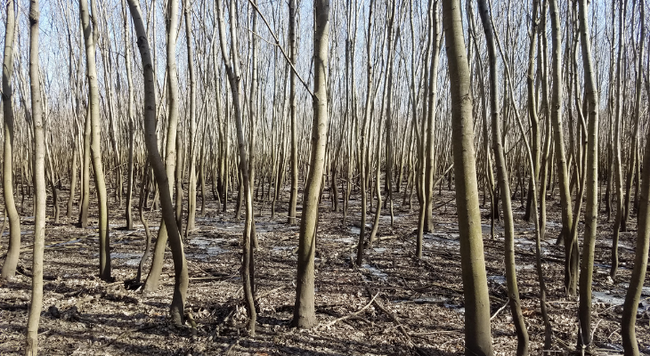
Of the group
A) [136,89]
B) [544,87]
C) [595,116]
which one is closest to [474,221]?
[595,116]

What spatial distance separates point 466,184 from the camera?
145 cm

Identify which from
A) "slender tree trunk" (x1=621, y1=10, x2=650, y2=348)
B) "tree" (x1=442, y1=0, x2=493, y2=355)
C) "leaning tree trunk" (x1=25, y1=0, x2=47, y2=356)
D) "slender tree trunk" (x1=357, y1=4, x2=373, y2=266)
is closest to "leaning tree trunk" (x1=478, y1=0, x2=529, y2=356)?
"tree" (x1=442, y1=0, x2=493, y2=355)

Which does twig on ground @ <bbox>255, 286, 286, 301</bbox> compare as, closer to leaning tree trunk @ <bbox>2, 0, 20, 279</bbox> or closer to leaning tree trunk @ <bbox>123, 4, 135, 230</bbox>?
leaning tree trunk @ <bbox>2, 0, 20, 279</bbox>

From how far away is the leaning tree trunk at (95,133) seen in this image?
8.20 feet

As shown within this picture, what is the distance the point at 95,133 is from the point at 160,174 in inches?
32.8

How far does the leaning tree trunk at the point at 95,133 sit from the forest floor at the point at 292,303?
0.18m

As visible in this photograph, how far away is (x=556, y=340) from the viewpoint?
1.85m

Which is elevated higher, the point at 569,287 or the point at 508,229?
the point at 508,229

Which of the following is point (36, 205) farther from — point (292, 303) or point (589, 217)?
point (589, 217)

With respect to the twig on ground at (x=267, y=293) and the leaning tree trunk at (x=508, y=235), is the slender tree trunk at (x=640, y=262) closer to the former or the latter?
the leaning tree trunk at (x=508, y=235)

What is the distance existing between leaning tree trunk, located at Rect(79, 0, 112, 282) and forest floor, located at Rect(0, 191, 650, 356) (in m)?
0.18

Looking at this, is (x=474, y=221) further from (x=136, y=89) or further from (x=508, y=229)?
(x=136, y=89)

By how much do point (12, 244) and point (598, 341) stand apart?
3.23 meters

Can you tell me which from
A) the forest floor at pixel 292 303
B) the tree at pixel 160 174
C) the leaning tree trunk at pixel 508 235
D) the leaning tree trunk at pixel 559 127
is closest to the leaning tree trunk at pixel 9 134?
the forest floor at pixel 292 303
